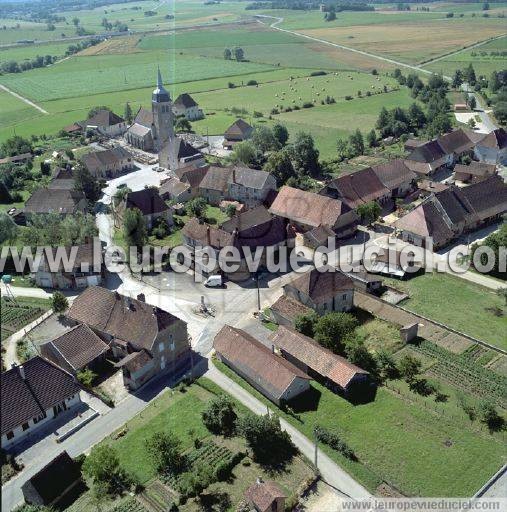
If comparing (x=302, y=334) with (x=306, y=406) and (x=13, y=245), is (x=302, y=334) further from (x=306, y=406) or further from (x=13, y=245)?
(x=13, y=245)

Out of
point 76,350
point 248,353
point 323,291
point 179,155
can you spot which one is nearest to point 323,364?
point 248,353

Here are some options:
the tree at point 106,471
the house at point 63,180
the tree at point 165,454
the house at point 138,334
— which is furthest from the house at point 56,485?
the house at point 63,180

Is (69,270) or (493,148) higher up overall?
(493,148)

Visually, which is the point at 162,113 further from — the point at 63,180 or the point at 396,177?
the point at 396,177

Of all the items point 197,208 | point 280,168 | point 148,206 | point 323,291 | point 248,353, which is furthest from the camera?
point 280,168

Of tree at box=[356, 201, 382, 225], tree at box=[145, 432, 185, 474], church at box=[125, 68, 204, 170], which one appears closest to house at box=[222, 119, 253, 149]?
church at box=[125, 68, 204, 170]

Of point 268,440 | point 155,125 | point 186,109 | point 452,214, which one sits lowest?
point 268,440

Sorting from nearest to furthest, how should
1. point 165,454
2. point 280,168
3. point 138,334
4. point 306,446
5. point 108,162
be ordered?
point 165,454, point 306,446, point 138,334, point 280,168, point 108,162

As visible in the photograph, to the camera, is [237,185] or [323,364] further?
[237,185]
